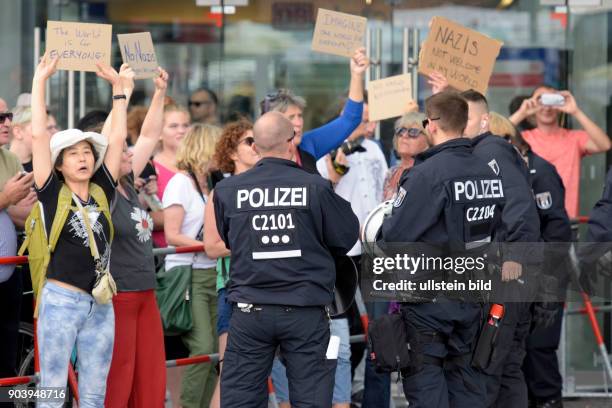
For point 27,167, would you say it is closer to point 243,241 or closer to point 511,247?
point 243,241

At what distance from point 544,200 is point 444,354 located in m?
1.88

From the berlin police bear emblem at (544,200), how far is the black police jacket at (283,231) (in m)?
2.06

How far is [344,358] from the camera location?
7.43 meters

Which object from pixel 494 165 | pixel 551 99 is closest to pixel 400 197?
pixel 494 165

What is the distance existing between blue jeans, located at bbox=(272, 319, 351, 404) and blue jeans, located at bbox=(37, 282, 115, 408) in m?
1.34

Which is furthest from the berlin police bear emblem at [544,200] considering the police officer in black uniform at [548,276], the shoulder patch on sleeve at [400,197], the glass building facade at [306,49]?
the glass building facade at [306,49]

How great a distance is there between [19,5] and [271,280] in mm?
5461

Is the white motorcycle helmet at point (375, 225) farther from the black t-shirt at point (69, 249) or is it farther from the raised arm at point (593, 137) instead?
the raised arm at point (593, 137)

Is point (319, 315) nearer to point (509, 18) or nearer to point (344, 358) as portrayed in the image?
point (344, 358)

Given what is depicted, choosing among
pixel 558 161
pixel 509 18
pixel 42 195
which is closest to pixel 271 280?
pixel 42 195

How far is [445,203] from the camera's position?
20.5 feet

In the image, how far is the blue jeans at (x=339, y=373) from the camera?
289 inches

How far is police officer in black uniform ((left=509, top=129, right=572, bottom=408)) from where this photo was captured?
25.4 ft

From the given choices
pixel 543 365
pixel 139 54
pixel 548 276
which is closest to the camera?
pixel 139 54
